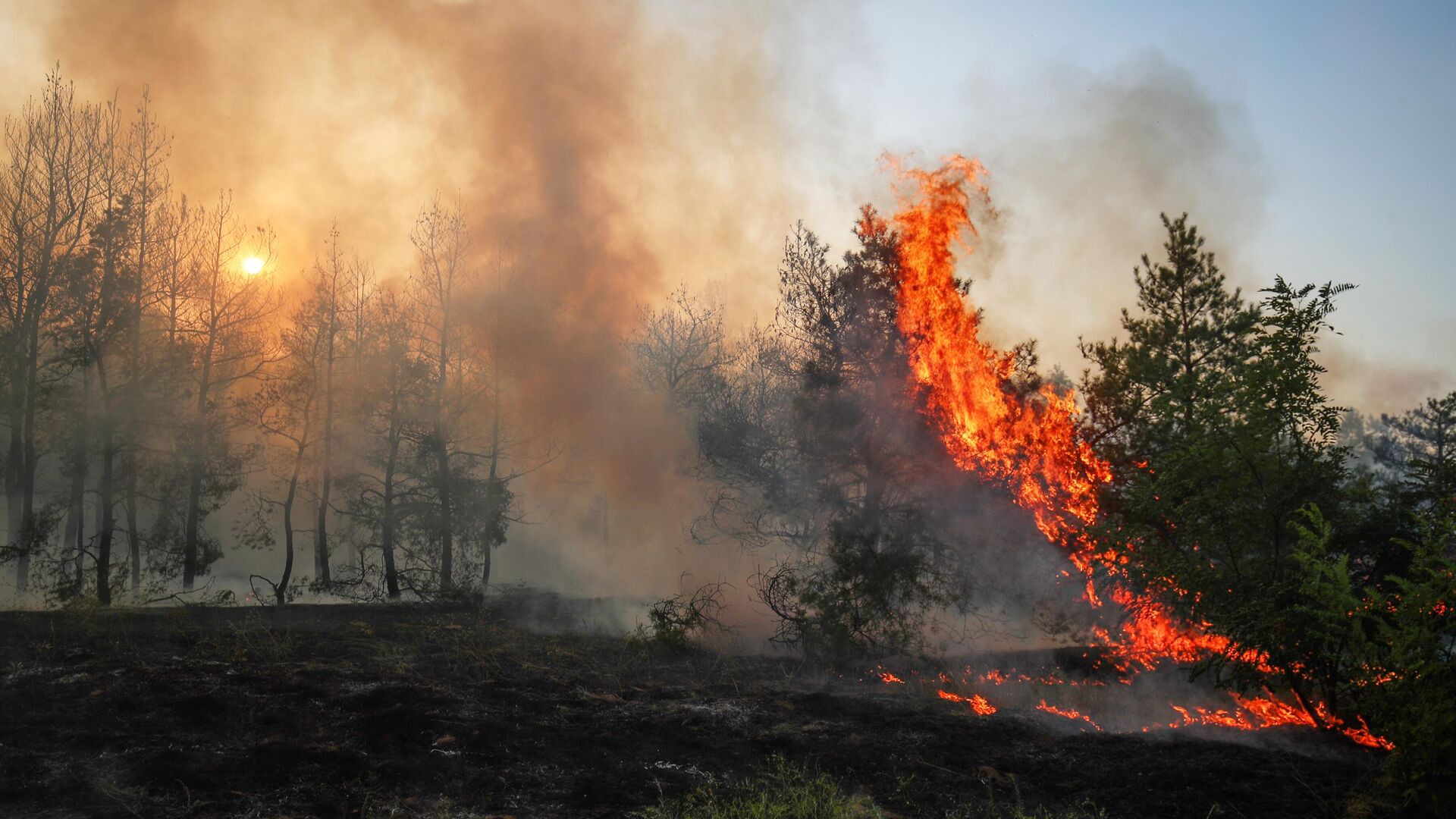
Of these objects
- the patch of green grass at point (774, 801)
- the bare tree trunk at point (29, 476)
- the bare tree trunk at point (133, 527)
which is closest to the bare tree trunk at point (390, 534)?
the bare tree trunk at point (133, 527)

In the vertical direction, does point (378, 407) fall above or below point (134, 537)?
above

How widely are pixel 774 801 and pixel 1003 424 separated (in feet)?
30.8

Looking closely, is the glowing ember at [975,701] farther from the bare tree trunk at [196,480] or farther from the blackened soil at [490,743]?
the bare tree trunk at [196,480]

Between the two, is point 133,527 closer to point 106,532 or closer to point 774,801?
point 106,532

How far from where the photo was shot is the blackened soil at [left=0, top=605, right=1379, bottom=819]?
7887mm

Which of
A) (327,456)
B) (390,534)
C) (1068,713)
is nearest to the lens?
(1068,713)

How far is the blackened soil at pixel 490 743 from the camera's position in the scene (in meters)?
7.89

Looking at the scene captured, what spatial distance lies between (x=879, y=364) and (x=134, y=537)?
21458 millimetres

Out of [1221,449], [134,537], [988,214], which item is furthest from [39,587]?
[1221,449]

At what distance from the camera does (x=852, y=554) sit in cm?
1562

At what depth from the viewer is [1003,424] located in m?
15.6

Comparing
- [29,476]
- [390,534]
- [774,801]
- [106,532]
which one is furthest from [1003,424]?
[29,476]

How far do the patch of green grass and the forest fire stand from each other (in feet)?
13.7

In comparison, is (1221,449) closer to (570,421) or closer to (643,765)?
(643,765)
